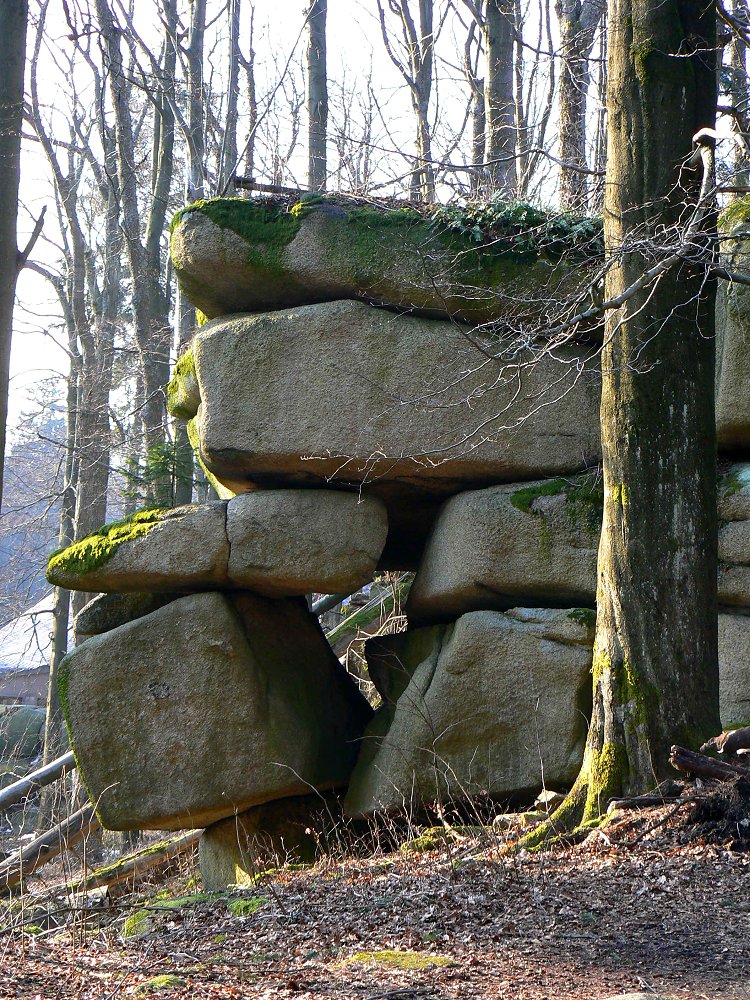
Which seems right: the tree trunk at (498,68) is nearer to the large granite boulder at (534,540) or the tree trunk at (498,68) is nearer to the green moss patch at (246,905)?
the large granite boulder at (534,540)

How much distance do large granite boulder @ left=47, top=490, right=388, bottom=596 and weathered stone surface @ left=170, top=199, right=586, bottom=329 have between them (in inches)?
68.8

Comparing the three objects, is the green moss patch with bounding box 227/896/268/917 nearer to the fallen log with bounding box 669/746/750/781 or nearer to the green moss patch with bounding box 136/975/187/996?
the green moss patch with bounding box 136/975/187/996

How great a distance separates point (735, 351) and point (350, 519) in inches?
130

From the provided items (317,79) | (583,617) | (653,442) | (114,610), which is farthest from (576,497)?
(317,79)

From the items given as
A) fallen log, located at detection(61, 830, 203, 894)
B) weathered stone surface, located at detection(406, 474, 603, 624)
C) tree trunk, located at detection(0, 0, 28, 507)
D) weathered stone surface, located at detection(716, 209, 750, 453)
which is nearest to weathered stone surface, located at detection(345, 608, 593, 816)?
weathered stone surface, located at detection(406, 474, 603, 624)

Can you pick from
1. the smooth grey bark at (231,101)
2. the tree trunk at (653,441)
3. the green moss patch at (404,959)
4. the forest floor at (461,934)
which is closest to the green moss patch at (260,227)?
the tree trunk at (653,441)

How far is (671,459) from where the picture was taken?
248 inches

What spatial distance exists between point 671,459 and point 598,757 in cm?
187

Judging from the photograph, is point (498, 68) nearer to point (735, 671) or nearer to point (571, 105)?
point (571, 105)

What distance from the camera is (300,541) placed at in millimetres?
8305

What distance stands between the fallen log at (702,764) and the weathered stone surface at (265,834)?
4056mm

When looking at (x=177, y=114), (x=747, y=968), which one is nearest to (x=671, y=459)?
(x=747, y=968)

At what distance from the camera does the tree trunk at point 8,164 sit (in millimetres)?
8500

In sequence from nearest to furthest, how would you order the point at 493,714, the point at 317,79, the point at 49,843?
the point at 493,714 → the point at 49,843 → the point at 317,79
